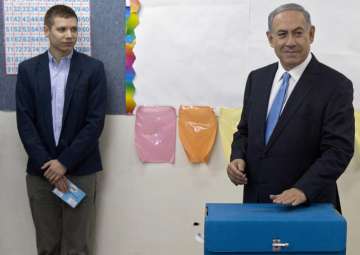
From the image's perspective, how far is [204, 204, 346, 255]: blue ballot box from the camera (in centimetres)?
130

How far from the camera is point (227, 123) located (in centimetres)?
267

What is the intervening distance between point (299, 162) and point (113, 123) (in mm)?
1236

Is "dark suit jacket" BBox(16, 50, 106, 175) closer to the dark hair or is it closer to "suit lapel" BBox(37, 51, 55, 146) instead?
"suit lapel" BBox(37, 51, 55, 146)

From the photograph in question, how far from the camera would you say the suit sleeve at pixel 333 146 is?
63.1 inches

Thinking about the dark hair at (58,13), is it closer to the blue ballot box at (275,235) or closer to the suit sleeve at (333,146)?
the suit sleeve at (333,146)

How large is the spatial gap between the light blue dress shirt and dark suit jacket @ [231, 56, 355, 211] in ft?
3.41

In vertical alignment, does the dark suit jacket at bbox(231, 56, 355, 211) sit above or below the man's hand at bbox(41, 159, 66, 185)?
above

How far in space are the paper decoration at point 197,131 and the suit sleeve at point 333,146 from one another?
3.20ft

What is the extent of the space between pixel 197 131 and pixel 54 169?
2.54 ft

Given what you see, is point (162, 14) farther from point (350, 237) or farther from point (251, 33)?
point (350, 237)

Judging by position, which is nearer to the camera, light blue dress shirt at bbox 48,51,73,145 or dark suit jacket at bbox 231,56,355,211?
dark suit jacket at bbox 231,56,355,211

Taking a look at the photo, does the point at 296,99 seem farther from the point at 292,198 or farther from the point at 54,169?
the point at 54,169

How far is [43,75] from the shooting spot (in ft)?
8.21

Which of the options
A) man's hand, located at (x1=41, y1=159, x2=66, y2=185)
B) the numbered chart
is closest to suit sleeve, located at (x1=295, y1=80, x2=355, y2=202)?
man's hand, located at (x1=41, y1=159, x2=66, y2=185)
